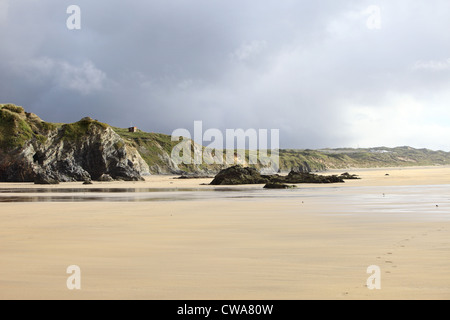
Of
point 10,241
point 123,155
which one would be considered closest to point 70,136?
point 123,155

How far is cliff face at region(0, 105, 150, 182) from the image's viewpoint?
251ft

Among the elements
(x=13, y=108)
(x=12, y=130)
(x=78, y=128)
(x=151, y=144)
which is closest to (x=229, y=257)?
(x=12, y=130)


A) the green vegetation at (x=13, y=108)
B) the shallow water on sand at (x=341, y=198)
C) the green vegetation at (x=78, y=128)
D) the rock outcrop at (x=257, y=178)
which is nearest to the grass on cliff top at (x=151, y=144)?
the green vegetation at (x=13, y=108)

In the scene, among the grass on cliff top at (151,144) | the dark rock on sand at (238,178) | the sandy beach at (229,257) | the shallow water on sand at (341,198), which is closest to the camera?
the sandy beach at (229,257)

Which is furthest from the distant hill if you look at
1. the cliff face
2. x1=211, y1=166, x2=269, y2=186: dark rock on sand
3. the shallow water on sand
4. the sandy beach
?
the sandy beach

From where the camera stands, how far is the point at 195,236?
41.9ft

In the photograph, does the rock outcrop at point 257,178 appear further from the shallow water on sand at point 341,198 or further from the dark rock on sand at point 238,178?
the shallow water on sand at point 341,198

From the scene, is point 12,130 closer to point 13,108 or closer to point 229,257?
point 13,108

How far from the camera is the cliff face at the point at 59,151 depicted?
251 feet

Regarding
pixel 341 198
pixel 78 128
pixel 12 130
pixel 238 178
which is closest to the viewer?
pixel 341 198

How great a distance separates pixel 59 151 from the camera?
3255 inches

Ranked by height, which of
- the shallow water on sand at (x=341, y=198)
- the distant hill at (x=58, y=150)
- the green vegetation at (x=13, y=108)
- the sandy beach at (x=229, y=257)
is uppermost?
the green vegetation at (x=13, y=108)

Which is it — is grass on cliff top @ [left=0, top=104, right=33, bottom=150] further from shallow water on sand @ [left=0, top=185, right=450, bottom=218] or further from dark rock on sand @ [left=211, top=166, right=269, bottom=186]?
shallow water on sand @ [left=0, top=185, right=450, bottom=218]
